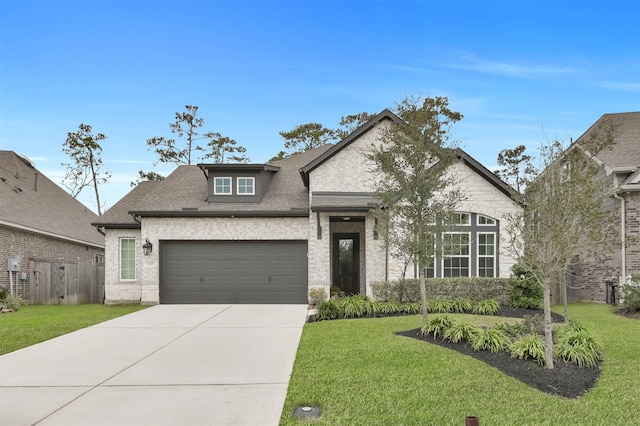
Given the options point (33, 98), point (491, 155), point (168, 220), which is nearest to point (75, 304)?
point (168, 220)

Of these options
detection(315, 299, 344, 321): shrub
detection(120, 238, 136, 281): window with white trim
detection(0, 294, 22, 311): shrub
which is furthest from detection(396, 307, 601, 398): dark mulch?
detection(0, 294, 22, 311): shrub

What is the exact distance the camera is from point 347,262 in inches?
675

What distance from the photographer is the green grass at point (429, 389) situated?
4.24 meters

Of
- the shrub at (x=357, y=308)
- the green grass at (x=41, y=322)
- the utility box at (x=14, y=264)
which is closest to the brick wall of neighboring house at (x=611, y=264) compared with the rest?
the shrub at (x=357, y=308)

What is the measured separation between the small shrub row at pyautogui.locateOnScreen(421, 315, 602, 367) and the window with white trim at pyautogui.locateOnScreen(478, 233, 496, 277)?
20.2 feet

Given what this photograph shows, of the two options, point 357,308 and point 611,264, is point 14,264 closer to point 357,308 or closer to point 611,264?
point 357,308

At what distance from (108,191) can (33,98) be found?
709 inches

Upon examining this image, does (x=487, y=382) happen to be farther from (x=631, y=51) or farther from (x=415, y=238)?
(x=631, y=51)

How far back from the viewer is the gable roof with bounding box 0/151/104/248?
16.7 m

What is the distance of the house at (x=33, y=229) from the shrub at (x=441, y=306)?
14026 mm

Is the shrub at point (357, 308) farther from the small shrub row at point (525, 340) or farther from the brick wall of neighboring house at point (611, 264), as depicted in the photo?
the brick wall of neighboring house at point (611, 264)

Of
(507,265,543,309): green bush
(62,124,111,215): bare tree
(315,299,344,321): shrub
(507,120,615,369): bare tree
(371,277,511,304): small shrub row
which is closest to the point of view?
(507,120,615,369): bare tree

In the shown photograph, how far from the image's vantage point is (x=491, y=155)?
1286 inches

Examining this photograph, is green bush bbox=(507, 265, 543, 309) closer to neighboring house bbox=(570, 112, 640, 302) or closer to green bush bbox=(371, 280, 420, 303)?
neighboring house bbox=(570, 112, 640, 302)
